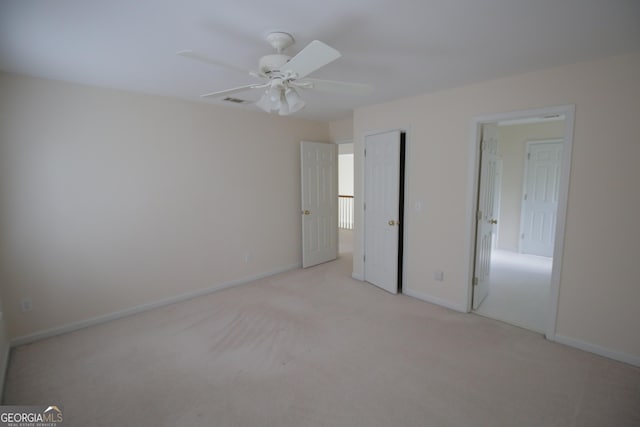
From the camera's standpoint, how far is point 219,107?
373 centimetres

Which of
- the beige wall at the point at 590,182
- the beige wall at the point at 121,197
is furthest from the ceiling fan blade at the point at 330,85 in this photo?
the beige wall at the point at 121,197

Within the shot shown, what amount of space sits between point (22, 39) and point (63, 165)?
117 centimetres

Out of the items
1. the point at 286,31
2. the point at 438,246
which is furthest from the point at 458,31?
the point at 438,246

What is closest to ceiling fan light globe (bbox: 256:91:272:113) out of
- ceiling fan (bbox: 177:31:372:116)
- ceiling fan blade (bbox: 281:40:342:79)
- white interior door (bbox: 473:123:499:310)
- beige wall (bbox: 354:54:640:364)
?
ceiling fan (bbox: 177:31:372:116)

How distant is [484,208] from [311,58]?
2651 mm

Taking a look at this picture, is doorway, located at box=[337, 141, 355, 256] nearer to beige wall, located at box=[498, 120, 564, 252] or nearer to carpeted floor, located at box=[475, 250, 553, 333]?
carpeted floor, located at box=[475, 250, 553, 333]

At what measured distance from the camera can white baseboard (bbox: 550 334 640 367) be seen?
7.55 ft

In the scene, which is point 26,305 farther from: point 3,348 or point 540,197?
point 540,197

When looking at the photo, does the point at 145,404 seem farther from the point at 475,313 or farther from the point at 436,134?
the point at 436,134

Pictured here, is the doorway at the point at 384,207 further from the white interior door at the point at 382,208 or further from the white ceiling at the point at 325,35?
the white ceiling at the point at 325,35

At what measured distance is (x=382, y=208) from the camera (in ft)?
12.5

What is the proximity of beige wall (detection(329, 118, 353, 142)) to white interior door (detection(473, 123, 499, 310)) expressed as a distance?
212cm

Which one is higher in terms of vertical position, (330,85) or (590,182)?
(330,85)

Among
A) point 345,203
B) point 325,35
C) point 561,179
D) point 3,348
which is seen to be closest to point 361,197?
point 561,179
